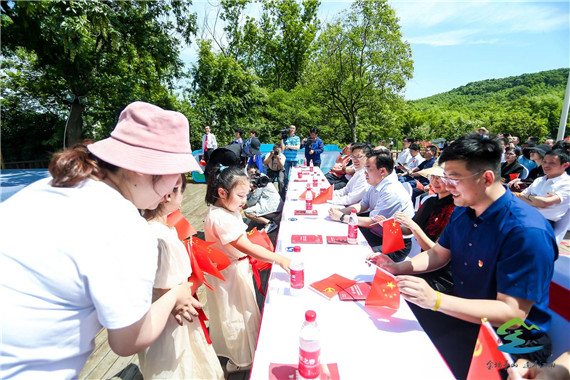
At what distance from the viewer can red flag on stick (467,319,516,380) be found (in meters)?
1.02

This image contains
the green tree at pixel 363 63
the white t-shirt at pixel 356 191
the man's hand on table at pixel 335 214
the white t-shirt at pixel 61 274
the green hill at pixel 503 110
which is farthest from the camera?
the green hill at pixel 503 110

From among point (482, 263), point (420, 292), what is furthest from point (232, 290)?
point (482, 263)

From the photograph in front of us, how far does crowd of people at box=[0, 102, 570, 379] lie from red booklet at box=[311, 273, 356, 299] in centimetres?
25

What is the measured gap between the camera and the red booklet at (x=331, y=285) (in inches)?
64.9

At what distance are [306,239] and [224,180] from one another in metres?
0.96

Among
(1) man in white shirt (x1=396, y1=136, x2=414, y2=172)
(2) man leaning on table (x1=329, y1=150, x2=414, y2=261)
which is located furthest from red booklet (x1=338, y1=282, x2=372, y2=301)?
(1) man in white shirt (x1=396, y1=136, x2=414, y2=172)

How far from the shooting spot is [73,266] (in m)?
0.72

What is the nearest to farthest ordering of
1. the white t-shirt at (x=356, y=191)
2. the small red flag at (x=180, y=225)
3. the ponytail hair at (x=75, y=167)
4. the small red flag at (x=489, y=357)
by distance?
the ponytail hair at (x=75, y=167), the small red flag at (x=489, y=357), the small red flag at (x=180, y=225), the white t-shirt at (x=356, y=191)

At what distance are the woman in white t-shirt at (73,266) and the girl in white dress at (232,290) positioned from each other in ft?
3.53

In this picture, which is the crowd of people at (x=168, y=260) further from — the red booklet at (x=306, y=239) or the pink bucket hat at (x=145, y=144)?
the red booklet at (x=306, y=239)

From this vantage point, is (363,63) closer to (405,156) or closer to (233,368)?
(405,156)

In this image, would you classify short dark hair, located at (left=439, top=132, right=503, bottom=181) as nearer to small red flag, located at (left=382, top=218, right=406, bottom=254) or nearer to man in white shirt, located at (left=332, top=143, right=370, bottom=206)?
small red flag, located at (left=382, top=218, right=406, bottom=254)

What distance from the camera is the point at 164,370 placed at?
1.41 m

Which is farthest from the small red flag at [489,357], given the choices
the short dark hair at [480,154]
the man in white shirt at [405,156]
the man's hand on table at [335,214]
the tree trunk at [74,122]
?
the tree trunk at [74,122]
